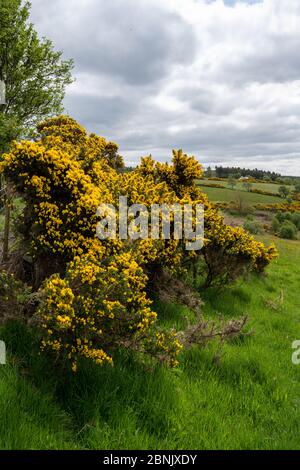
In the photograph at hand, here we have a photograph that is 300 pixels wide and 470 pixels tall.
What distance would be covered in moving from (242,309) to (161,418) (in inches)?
288

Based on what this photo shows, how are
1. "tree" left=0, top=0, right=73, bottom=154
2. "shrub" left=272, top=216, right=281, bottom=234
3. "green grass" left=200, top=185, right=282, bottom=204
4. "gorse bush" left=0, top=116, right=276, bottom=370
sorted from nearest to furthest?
"gorse bush" left=0, top=116, right=276, bottom=370 → "tree" left=0, top=0, right=73, bottom=154 → "shrub" left=272, top=216, right=281, bottom=234 → "green grass" left=200, top=185, right=282, bottom=204

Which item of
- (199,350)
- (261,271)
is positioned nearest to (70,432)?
(199,350)

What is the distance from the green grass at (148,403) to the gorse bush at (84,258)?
1.53ft

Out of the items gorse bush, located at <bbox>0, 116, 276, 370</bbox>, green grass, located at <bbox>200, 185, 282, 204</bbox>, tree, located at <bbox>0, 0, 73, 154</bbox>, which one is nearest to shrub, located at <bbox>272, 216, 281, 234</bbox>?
green grass, located at <bbox>200, 185, 282, 204</bbox>

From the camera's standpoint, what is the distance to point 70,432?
5.21 meters

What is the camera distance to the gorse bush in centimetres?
591

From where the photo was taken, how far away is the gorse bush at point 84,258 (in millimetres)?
5906

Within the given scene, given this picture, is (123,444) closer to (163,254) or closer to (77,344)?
(77,344)

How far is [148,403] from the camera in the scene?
6027 mm

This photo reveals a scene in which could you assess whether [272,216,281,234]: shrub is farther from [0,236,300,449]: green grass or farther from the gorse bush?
[0,236,300,449]: green grass

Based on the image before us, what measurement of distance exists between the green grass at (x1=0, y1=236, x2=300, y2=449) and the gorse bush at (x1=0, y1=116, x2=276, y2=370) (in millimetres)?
468

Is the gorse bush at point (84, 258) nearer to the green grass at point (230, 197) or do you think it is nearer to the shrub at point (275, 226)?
the shrub at point (275, 226)

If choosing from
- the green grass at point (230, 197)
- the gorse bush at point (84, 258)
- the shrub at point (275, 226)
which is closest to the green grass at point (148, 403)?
the gorse bush at point (84, 258)

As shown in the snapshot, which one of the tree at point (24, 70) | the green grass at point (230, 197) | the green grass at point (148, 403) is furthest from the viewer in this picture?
the green grass at point (230, 197)
